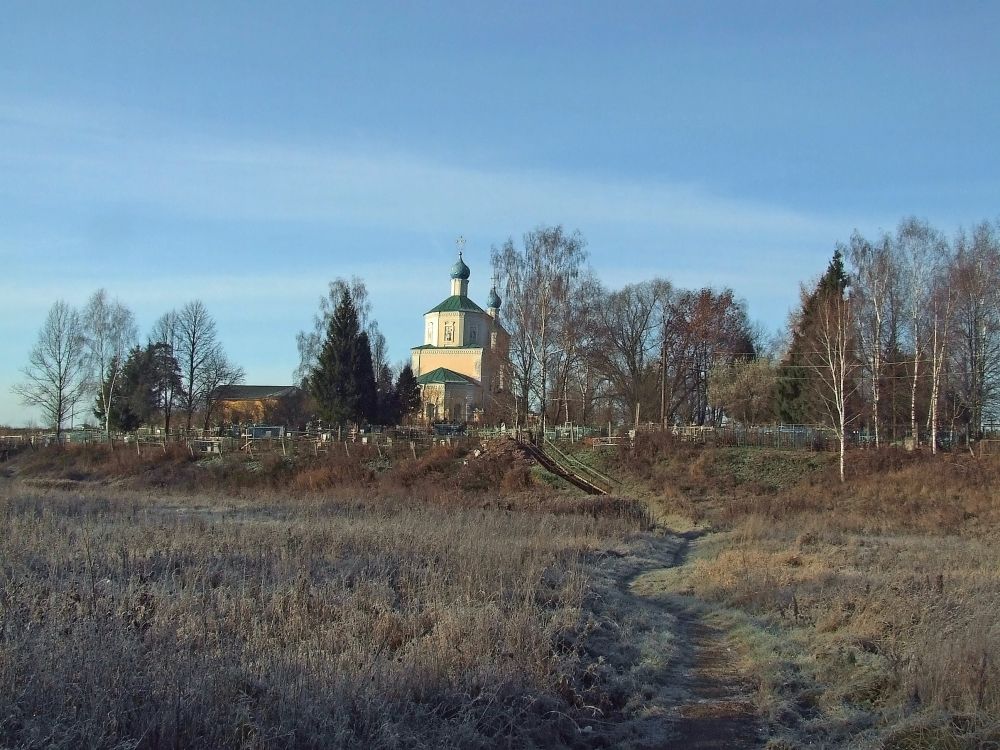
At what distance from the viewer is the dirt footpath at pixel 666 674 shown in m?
7.22

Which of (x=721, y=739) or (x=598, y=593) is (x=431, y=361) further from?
(x=721, y=739)

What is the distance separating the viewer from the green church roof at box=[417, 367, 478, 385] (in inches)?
Result: 3105

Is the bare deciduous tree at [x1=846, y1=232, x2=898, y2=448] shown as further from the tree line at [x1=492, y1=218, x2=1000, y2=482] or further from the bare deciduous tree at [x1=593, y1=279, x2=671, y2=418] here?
the bare deciduous tree at [x1=593, y1=279, x2=671, y2=418]

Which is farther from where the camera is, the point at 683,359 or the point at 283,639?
the point at 683,359

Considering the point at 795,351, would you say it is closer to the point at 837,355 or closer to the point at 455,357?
the point at 837,355

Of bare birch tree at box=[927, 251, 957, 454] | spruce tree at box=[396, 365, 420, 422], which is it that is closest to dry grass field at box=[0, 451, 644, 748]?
bare birch tree at box=[927, 251, 957, 454]

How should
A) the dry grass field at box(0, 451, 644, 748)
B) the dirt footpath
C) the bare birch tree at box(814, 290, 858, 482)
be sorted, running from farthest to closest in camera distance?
the bare birch tree at box(814, 290, 858, 482)
the dirt footpath
the dry grass field at box(0, 451, 644, 748)

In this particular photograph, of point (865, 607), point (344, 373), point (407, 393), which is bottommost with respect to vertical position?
point (865, 607)

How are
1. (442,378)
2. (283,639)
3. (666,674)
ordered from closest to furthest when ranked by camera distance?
(283,639)
(666,674)
(442,378)

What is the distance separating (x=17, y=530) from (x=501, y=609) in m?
9.11

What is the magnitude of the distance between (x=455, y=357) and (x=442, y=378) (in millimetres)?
4161

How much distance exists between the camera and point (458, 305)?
276ft

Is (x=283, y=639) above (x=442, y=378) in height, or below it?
below

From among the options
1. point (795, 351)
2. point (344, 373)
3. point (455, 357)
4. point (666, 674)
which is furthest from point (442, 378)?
point (666, 674)
